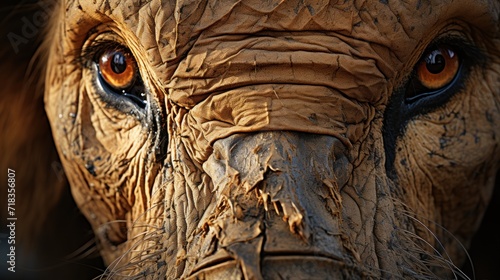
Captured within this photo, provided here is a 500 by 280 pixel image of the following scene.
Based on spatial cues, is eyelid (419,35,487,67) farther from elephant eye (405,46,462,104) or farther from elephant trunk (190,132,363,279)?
elephant trunk (190,132,363,279)

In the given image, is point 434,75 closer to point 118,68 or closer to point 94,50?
point 118,68

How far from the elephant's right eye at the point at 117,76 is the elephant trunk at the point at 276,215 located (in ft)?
2.32

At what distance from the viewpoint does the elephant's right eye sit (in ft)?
11.1

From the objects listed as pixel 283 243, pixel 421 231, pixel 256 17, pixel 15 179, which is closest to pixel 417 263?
pixel 421 231

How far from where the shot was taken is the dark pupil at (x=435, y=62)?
3.36 metres

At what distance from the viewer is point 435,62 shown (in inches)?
133

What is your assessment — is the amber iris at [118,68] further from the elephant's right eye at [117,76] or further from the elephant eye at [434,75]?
the elephant eye at [434,75]

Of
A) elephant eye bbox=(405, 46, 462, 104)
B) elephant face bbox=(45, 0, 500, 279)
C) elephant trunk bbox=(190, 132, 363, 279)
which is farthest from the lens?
elephant eye bbox=(405, 46, 462, 104)

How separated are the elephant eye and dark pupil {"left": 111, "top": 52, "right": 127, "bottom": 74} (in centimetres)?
103

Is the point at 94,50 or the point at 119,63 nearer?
the point at 119,63

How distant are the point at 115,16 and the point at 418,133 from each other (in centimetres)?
117

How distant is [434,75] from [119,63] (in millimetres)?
1143

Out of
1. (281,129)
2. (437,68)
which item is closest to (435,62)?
(437,68)

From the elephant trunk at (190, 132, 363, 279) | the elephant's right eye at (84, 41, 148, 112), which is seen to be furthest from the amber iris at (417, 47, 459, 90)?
the elephant's right eye at (84, 41, 148, 112)
